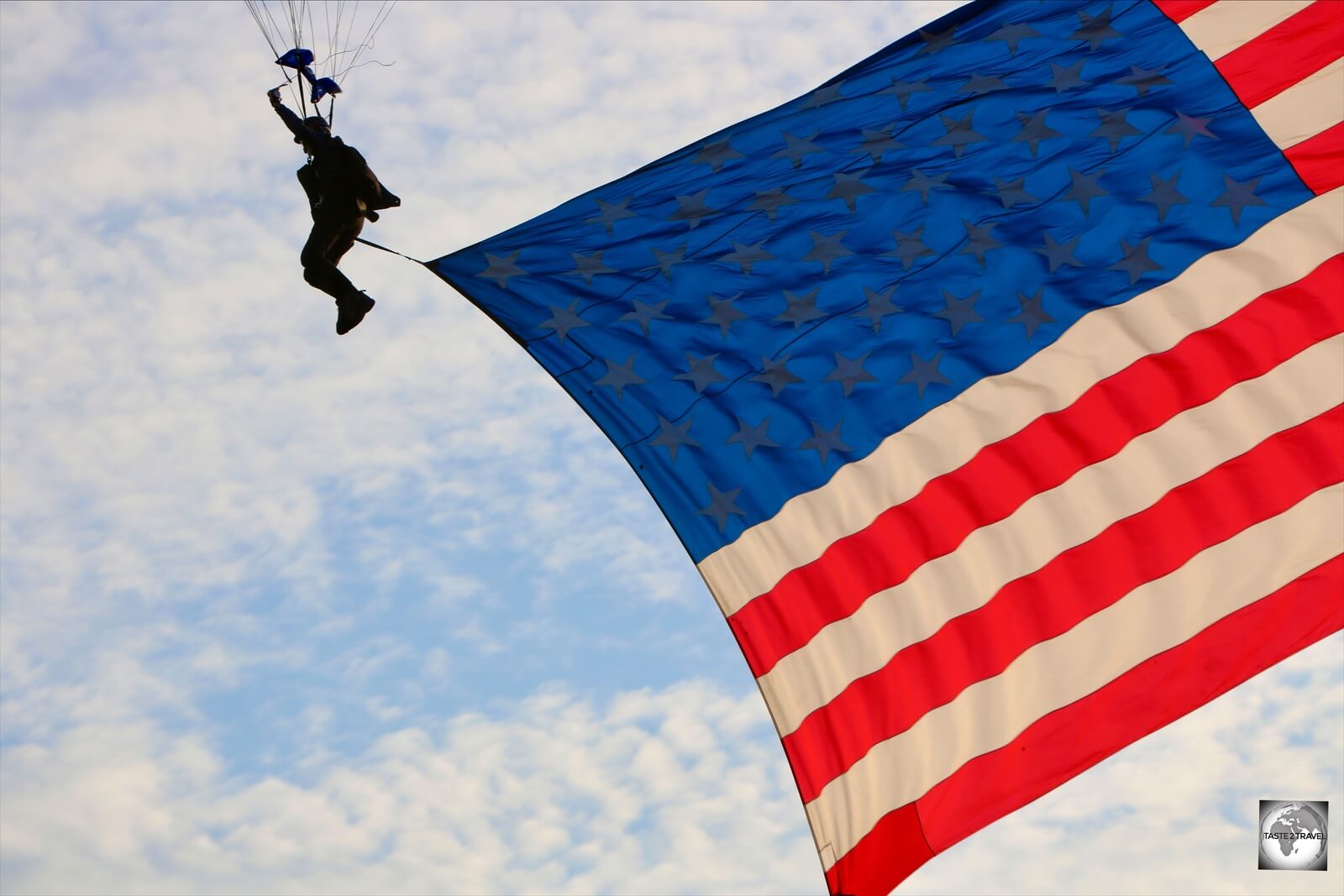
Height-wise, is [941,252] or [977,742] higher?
[941,252]

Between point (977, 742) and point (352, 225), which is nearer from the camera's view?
point (977, 742)

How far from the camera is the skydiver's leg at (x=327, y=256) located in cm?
845

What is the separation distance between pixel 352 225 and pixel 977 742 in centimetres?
412

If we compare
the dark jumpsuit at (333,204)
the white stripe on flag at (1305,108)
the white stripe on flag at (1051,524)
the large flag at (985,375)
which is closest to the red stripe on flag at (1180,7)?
the large flag at (985,375)

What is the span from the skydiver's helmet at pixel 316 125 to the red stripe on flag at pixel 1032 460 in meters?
3.36

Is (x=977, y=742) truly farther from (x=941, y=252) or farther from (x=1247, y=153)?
(x=1247, y=153)

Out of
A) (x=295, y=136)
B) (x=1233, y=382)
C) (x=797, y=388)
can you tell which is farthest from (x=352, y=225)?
(x=1233, y=382)

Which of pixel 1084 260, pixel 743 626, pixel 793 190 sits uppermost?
pixel 793 190

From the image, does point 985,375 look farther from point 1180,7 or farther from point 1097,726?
point 1180,7

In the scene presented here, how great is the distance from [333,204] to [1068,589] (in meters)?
4.21

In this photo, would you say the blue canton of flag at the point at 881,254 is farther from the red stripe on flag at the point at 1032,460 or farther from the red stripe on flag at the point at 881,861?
the red stripe on flag at the point at 881,861

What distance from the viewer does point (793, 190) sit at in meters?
8.64

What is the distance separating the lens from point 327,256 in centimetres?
848

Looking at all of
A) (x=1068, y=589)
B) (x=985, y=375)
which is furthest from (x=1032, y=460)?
(x=1068, y=589)
